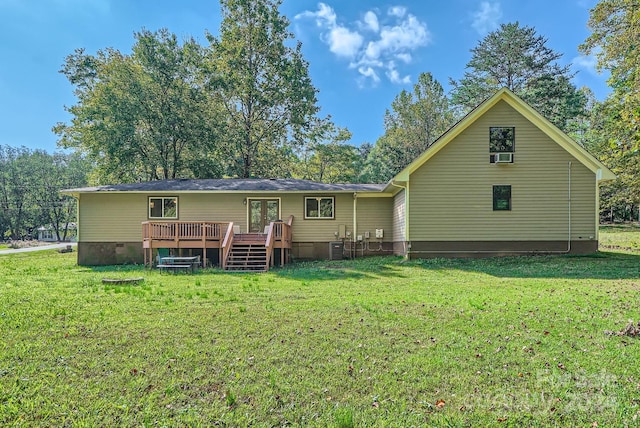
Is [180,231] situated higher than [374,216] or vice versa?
[374,216]

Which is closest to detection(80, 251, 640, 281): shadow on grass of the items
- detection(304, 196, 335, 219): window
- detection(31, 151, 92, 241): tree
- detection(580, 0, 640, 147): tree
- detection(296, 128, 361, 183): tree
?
detection(304, 196, 335, 219): window

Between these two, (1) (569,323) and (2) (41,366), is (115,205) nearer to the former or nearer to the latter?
(2) (41,366)

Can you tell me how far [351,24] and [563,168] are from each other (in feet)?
50.5

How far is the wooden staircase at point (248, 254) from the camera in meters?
13.2

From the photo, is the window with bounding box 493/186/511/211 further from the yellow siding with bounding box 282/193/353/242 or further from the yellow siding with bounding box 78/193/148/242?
the yellow siding with bounding box 78/193/148/242

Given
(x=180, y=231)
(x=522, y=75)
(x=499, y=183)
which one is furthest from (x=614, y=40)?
(x=180, y=231)

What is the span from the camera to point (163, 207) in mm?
16312

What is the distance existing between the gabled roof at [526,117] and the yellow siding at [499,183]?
0.17 m

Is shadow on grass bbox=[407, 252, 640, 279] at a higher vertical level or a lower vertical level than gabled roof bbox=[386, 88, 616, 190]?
lower

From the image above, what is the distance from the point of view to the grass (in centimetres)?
298

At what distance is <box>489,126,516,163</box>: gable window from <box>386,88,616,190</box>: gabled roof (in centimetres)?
75

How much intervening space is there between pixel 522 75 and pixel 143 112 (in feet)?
95.7

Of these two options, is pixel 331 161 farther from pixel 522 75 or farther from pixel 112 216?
pixel 112 216

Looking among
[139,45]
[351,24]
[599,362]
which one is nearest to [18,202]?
[139,45]
